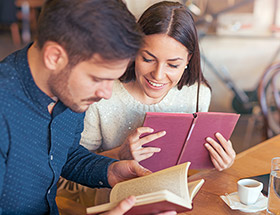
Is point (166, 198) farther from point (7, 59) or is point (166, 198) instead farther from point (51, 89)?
point (7, 59)

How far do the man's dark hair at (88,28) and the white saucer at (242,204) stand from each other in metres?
0.58

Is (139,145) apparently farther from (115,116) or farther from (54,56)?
A: (54,56)

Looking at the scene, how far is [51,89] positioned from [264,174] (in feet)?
2.75

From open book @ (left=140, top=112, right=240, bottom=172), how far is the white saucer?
10.2 inches

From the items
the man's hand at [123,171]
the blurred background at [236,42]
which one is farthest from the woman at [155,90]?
the blurred background at [236,42]

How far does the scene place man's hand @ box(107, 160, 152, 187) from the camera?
126cm

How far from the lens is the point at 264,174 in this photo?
143cm

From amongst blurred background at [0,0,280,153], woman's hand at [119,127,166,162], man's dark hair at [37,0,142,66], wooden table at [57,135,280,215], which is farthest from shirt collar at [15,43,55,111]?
blurred background at [0,0,280,153]

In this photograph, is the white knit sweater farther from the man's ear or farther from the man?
the man's ear

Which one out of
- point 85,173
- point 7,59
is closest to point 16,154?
point 7,59

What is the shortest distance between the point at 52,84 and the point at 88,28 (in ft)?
0.65

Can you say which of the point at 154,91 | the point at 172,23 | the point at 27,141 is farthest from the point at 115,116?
the point at 27,141

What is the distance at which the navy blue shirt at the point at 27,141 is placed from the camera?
1.01 metres

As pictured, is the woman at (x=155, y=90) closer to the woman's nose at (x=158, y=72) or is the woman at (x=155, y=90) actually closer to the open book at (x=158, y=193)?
the woman's nose at (x=158, y=72)
